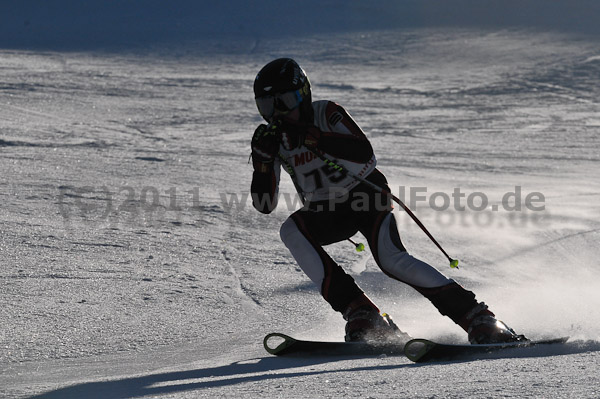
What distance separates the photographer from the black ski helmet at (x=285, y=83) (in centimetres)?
382

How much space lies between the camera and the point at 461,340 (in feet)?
12.9

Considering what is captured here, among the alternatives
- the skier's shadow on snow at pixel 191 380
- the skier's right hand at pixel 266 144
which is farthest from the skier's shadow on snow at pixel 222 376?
the skier's right hand at pixel 266 144

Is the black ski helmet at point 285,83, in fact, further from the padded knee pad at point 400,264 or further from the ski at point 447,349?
the ski at point 447,349

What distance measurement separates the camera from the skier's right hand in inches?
147

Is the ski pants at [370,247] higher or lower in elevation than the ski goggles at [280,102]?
lower

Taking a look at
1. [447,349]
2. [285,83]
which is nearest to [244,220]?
[285,83]

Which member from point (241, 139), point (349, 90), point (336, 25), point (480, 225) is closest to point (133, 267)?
point (480, 225)

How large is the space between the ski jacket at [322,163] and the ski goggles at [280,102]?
138mm

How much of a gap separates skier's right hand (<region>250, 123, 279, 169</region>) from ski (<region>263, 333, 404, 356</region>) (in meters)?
0.79

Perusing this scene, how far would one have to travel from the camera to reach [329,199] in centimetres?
391

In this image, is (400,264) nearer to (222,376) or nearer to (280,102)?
(280,102)

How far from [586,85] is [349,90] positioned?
441 cm

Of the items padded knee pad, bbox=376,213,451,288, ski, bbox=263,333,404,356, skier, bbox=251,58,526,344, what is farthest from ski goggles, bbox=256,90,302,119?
ski, bbox=263,333,404,356

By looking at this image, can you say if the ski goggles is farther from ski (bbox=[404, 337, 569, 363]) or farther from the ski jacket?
ski (bbox=[404, 337, 569, 363])
